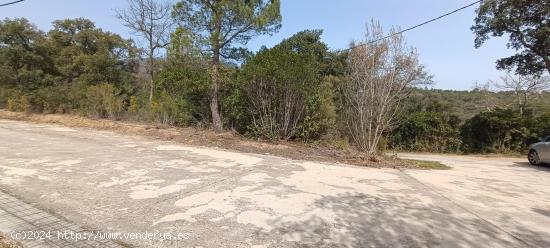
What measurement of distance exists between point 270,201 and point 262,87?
21.2ft

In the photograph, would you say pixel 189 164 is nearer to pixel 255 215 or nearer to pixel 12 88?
pixel 255 215

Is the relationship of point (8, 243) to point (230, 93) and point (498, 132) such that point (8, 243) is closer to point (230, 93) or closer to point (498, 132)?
point (230, 93)

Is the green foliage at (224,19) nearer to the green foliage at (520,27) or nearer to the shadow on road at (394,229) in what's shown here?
the shadow on road at (394,229)

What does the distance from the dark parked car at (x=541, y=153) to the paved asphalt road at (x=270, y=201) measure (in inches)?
213

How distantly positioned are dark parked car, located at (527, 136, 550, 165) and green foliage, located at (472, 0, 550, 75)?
8.11m

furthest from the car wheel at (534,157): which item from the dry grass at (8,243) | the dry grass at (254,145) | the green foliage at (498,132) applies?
the dry grass at (8,243)

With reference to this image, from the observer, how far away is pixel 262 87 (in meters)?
10.9

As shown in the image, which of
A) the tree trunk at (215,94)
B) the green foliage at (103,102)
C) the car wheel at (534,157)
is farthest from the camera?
the green foliage at (103,102)

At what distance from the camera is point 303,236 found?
3.72m

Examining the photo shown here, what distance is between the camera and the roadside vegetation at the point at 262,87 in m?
10.2

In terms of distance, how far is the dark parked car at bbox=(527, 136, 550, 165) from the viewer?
39.0ft

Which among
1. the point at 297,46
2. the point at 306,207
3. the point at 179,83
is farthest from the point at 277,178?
the point at 297,46

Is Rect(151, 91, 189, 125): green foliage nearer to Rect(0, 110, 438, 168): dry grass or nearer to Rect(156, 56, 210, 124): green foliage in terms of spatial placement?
Rect(156, 56, 210, 124): green foliage

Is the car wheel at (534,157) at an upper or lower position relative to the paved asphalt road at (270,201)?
upper
